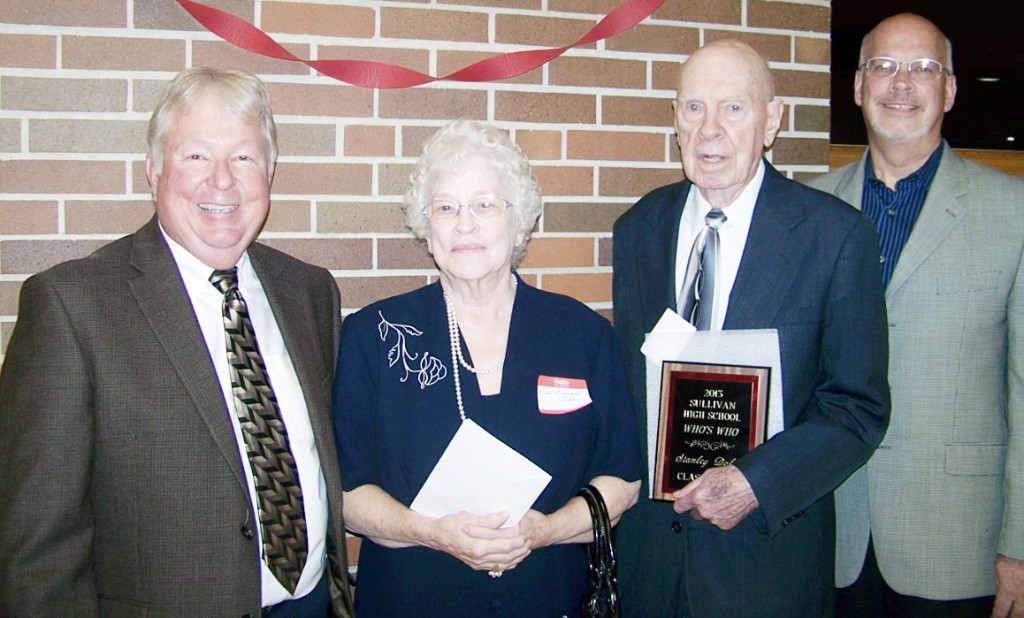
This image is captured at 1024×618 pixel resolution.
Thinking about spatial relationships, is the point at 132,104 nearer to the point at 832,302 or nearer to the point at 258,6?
the point at 258,6

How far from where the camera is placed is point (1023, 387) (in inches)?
86.9

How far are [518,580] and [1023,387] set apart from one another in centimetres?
157

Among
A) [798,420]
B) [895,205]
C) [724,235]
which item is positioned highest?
[895,205]

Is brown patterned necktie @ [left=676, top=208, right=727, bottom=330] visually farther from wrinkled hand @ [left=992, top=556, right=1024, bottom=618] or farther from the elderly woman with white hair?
wrinkled hand @ [left=992, top=556, right=1024, bottom=618]

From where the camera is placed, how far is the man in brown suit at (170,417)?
5.32ft

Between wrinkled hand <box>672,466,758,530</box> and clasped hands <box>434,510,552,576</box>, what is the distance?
45 centimetres

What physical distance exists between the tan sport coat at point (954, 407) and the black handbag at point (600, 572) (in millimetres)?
927

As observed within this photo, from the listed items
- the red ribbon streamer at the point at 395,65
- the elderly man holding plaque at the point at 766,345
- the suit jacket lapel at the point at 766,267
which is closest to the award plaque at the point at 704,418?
the elderly man holding plaque at the point at 766,345

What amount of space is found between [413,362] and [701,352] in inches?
30.9

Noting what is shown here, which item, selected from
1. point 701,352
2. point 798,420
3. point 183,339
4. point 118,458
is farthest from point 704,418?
point 118,458

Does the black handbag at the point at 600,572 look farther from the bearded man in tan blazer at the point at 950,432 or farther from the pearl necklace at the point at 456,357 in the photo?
the bearded man in tan blazer at the point at 950,432

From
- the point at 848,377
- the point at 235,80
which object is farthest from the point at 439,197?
the point at 848,377

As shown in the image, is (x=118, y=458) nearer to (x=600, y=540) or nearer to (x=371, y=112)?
(x=600, y=540)

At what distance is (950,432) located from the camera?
7.34ft
